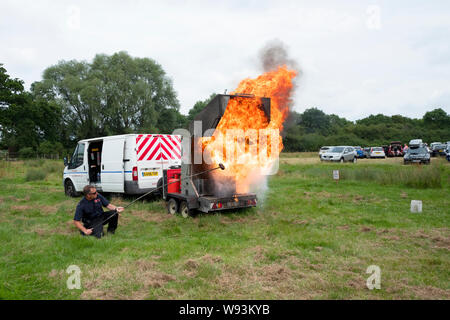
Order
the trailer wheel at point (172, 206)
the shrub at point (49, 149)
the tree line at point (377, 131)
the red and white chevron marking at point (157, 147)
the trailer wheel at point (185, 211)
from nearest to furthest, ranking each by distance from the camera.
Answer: the trailer wheel at point (185, 211), the trailer wheel at point (172, 206), the red and white chevron marking at point (157, 147), the shrub at point (49, 149), the tree line at point (377, 131)

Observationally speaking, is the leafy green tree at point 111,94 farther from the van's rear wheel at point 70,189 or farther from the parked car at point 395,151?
the parked car at point 395,151

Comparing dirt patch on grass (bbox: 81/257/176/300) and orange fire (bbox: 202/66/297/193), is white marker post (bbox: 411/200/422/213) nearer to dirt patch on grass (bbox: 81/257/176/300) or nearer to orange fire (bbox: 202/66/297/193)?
orange fire (bbox: 202/66/297/193)

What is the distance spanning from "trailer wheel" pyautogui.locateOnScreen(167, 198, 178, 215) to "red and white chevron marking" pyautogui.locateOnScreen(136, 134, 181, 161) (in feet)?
8.61

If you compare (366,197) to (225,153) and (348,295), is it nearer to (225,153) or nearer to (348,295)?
(225,153)

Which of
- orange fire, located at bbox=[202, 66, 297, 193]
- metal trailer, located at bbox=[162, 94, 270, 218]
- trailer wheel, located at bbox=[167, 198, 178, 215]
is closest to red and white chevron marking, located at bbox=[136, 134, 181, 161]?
trailer wheel, located at bbox=[167, 198, 178, 215]

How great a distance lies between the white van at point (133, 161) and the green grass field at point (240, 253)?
4.15ft

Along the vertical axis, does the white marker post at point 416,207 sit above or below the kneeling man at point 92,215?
below

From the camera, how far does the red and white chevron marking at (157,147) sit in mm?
11727

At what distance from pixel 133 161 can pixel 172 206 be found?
280cm

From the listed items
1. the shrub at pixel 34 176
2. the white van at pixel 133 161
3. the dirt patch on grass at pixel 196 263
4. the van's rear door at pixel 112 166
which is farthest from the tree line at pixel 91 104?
the dirt patch on grass at pixel 196 263

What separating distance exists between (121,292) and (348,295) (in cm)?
301

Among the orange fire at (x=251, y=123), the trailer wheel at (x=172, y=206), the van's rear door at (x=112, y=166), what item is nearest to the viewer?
the orange fire at (x=251, y=123)

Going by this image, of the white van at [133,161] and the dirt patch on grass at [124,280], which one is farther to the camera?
the white van at [133,161]
